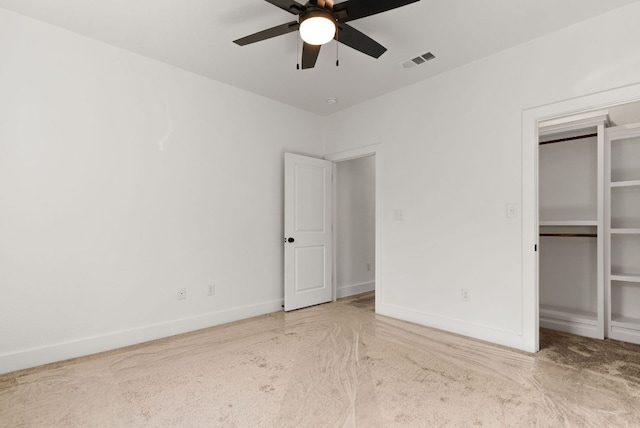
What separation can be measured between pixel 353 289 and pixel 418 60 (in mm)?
3414

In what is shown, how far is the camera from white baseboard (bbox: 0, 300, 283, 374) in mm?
2592

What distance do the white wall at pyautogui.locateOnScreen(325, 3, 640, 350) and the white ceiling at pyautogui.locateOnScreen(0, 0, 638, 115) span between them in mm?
207

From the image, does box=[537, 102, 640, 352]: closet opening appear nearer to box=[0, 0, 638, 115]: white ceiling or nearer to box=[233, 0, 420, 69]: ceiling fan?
box=[0, 0, 638, 115]: white ceiling

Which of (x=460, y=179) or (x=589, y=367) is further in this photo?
(x=460, y=179)

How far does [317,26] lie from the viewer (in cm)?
199

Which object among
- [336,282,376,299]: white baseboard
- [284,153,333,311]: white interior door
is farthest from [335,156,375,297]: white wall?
[284,153,333,311]: white interior door

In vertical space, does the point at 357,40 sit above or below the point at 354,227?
above

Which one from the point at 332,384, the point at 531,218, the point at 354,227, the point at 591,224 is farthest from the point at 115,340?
the point at 591,224

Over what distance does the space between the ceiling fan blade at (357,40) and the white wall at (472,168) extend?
143 cm

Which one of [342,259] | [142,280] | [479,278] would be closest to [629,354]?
[479,278]

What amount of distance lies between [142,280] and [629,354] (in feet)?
14.5

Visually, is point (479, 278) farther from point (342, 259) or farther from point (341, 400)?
point (342, 259)

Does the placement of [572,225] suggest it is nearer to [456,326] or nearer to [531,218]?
[531,218]

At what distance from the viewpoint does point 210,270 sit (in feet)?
12.2
